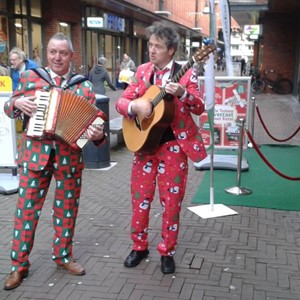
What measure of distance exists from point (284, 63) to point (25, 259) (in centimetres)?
1917

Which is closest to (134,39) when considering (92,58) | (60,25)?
(92,58)

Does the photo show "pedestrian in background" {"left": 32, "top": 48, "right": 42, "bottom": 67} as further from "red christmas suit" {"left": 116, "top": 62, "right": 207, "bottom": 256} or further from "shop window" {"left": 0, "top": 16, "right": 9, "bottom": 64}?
"red christmas suit" {"left": 116, "top": 62, "right": 207, "bottom": 256}

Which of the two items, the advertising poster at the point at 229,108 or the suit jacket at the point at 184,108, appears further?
the advertising poster at the point at 229,108

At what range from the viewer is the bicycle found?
20.6 meters

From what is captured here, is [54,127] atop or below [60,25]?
below

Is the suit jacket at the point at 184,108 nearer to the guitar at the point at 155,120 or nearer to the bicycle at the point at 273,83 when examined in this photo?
the guitar at the point at 155,120

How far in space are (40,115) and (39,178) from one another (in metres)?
0.51

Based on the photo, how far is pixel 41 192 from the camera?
3479 millimetres

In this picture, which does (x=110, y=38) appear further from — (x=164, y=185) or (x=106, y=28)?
(x=164, y=185)

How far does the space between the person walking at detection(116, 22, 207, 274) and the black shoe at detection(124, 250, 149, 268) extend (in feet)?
0.78

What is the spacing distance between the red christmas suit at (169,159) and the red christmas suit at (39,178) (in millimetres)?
427

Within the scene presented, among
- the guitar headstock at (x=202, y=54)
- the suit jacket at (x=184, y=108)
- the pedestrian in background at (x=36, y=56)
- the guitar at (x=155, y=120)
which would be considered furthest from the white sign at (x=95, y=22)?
the guitar headstock at (x=202, y=54)

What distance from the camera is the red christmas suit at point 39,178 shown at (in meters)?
3.34

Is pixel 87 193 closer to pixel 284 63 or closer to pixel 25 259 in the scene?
pixel 25 259
